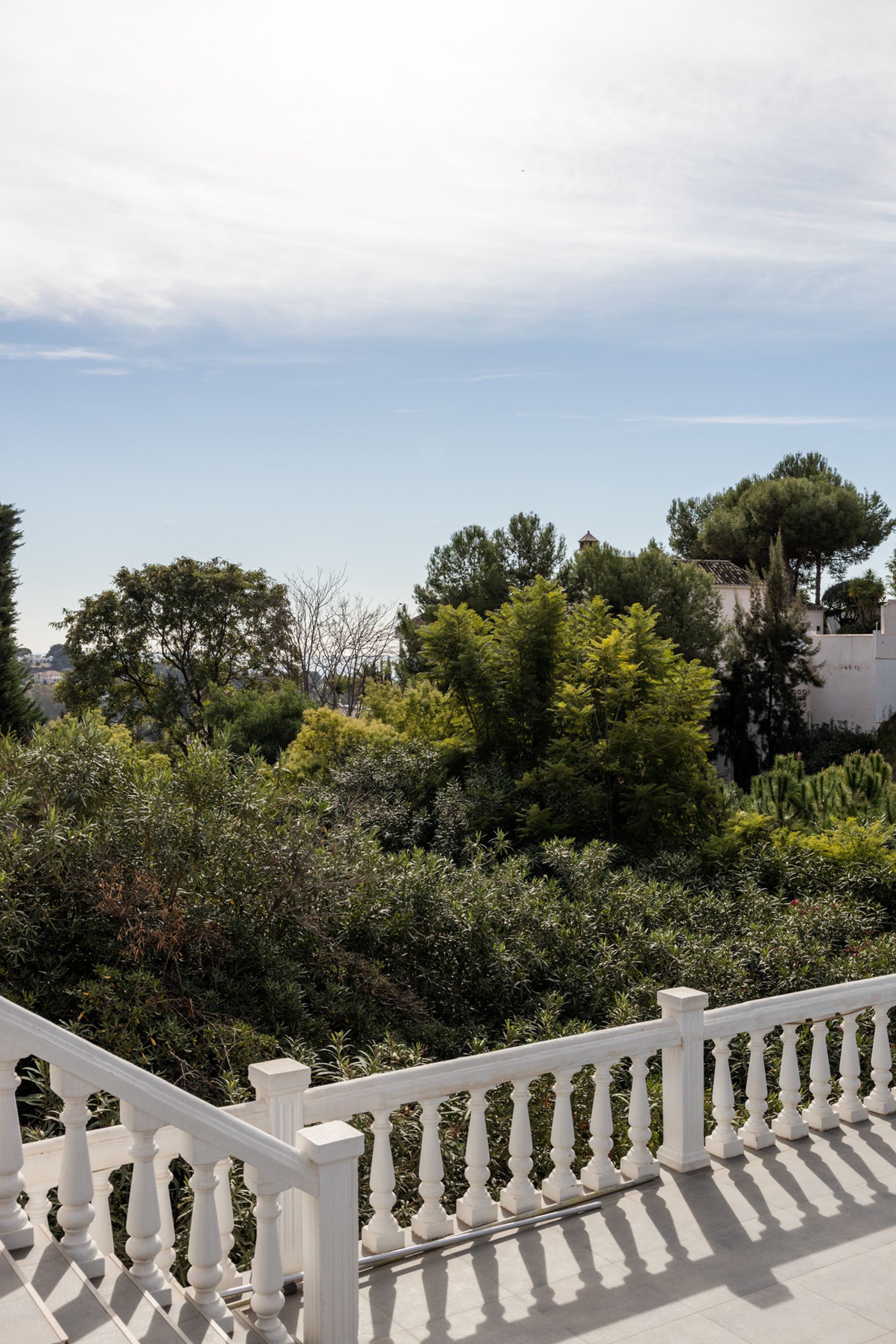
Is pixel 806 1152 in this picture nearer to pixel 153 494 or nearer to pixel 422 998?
pixel 422 998

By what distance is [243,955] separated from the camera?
471 cm

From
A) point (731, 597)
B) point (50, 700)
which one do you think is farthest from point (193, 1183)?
point (731, 597)

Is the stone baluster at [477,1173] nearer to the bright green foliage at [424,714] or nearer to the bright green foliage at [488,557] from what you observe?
the bright green foliage at [424,714]


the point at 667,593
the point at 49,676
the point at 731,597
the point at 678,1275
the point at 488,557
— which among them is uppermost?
the point at 488,557

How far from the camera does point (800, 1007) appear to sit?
14.4 feet

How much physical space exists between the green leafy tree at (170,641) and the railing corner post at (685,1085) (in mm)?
21464

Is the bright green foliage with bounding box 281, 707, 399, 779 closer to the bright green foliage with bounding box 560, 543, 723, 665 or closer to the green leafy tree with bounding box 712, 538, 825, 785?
the bright green foliage with bounding box 560, 543, 723, 665

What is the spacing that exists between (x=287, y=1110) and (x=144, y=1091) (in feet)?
2.53

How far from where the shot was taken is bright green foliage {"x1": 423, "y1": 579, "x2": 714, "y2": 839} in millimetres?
9180

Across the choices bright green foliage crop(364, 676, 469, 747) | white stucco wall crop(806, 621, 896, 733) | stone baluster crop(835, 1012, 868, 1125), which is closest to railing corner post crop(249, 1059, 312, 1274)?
stone baluster crop(835, 1012, 868, 1125)

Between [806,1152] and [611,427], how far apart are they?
16.3 meters

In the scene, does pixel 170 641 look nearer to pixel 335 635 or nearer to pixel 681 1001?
pixel 335 635

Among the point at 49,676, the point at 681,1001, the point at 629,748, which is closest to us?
the point at 681,1001

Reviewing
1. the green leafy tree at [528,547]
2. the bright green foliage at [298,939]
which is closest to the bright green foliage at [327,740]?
the bright green foliage at [298,939]
